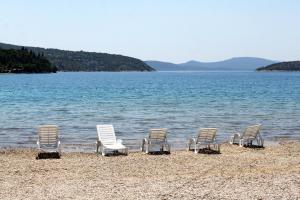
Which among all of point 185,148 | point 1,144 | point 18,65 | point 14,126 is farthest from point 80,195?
point 18,65

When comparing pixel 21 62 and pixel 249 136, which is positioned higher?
pixel 21 62

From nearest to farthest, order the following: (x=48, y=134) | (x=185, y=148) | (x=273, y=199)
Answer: (x=273, y=199), (x=48, y=134), (x=185, y=148)

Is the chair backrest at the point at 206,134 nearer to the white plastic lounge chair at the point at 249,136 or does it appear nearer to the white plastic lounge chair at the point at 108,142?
the white plastic lounge chair at the point at 249,136

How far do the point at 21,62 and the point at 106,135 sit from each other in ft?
553

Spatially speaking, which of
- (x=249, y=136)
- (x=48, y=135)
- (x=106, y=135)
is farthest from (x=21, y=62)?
(x=48, y=135)

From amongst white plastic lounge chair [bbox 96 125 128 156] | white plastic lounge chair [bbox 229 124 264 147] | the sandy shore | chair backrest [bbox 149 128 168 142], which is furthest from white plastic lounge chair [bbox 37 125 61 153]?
white plastic lounge chair [bbox 229 124 264 147]

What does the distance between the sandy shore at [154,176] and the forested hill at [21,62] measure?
16052 centimetres

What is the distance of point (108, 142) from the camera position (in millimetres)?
16766

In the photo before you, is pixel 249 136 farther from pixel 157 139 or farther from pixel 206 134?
pixel 157 139

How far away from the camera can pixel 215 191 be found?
10367mm

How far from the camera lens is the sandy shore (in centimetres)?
1020

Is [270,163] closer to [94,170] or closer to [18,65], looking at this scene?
[94,170]

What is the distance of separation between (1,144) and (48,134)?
4191 millimetres

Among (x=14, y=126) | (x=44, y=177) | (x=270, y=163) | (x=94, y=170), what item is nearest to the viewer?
(x=44, y=177)
